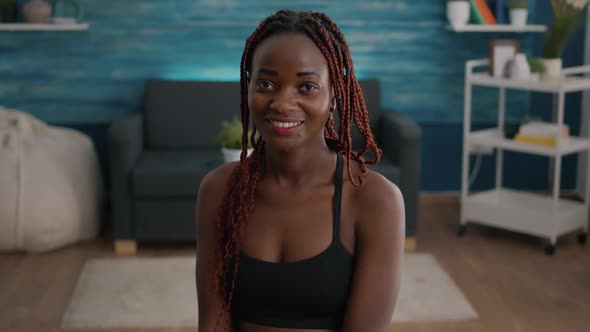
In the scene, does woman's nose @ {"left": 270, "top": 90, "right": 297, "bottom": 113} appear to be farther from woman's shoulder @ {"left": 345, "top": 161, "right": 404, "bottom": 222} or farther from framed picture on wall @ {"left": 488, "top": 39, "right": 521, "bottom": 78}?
framed picture on wall @ {"left": 488, "top": 39, "right": 521, "bottom": 78}

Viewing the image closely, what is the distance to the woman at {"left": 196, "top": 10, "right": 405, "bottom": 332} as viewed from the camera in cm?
126

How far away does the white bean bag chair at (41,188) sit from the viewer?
12.6 ft

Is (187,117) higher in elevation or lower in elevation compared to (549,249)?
higher

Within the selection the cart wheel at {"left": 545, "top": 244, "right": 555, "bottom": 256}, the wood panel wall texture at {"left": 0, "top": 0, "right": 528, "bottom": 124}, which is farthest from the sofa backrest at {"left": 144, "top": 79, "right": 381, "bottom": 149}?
the cart wheel at {"left": 545, "top": 244, "right": 555, "bottom": 256}

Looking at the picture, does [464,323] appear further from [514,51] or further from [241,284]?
[241,284]

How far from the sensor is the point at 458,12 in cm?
443

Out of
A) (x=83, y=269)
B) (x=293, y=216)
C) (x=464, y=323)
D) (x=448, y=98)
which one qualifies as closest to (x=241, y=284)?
(x=293, y=216)

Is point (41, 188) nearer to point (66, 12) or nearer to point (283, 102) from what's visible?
point (66, 12)

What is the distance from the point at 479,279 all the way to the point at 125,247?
5.49 ft

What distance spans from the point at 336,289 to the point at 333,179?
0.60 feet

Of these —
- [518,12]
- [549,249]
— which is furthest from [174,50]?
[549,249]

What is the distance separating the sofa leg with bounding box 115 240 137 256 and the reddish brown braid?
2601 mm

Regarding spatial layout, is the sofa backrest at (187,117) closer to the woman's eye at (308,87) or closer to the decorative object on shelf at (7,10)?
the decorative object on shelf at (7,10)

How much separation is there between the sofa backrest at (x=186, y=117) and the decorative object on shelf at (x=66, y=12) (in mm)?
583
